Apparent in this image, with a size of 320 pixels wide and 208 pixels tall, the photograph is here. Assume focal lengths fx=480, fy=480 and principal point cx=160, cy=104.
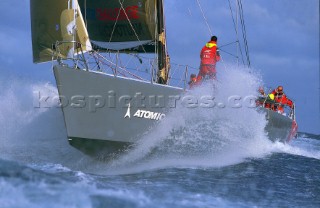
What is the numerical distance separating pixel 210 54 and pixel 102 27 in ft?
9.11

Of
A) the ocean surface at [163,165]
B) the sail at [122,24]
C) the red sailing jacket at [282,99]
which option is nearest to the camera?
the ocean surface at [163,165]

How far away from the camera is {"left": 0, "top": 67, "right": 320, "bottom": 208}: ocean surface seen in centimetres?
434

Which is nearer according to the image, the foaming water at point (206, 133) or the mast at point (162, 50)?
the foaming water at point (206, 133)

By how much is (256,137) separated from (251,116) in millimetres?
733

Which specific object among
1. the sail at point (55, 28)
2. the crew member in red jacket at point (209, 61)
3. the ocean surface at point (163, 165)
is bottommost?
the ocean surface at point (163, 165)

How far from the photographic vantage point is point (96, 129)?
7156 millimetres

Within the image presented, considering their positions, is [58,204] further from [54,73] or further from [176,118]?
[176,118]

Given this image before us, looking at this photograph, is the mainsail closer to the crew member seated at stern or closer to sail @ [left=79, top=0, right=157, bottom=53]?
sail @ [left=79, top=0, right=157, bottom=53]

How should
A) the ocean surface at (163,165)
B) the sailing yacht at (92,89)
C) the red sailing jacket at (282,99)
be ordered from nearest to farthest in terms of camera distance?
the ocean surface at (163,165), the sailing yacht at (92,89), the red sailing jacket at (282,99)

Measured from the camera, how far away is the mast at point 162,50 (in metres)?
9.17

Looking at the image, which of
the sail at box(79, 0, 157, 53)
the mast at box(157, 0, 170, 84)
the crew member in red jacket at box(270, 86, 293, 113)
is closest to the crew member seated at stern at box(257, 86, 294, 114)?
the crew member in red jacket at box(270, 86, 293, 113)

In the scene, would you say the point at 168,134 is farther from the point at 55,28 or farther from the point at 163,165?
the point at 55,28

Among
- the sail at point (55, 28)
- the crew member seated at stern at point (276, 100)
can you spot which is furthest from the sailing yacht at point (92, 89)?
the crew member seated at stern at point (276, 100)

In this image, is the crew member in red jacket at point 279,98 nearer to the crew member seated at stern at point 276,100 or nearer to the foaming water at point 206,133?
the crew member seated at stern at point 276,100
